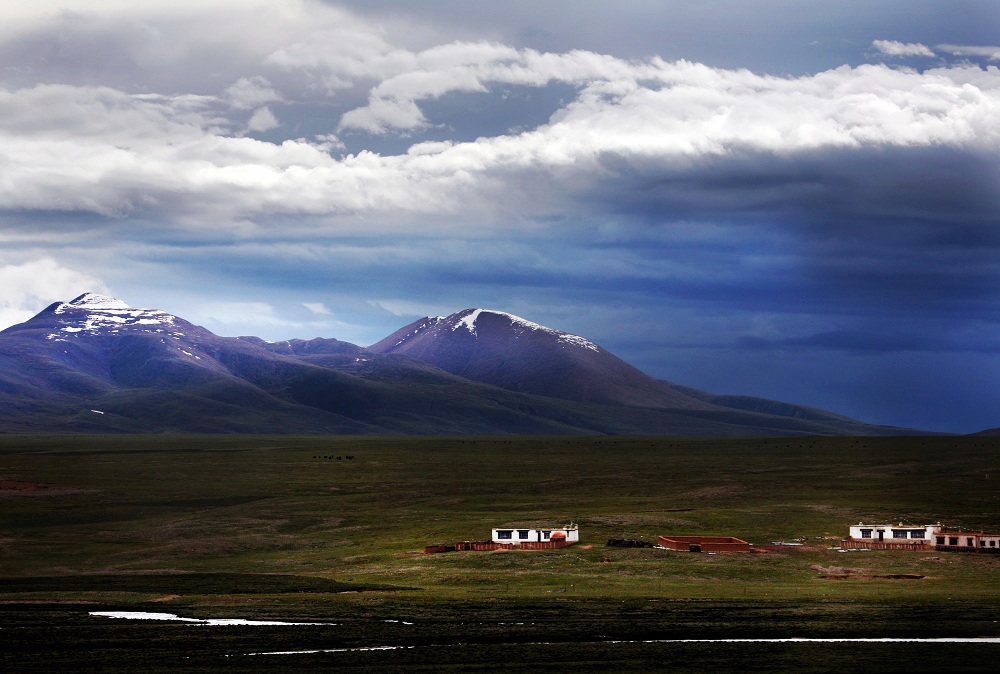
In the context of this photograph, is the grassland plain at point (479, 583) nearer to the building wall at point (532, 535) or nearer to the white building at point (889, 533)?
the building wall at point (532, 535)

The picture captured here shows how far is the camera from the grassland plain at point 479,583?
66.1 m

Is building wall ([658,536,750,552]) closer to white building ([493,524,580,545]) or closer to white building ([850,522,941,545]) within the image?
white building ([493,524,580,545])

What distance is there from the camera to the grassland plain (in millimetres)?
66062

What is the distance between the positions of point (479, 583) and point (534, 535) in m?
20.5

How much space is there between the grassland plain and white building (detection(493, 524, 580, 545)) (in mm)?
2284

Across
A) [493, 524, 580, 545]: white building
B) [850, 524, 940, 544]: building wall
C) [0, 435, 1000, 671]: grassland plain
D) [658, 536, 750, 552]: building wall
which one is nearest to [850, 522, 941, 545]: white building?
[850, 524, 940, 544]: building wall

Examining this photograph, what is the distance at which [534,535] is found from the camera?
112750mm

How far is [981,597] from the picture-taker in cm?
8375

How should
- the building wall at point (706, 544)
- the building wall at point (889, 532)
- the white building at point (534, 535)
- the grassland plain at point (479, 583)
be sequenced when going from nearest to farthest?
the grassland plain at point (479, 583) < the building wall at point (706, 544) < the white building at point (534, 535) < the building wall at point (889, 532)

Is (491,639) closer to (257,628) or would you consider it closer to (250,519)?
(257,628)

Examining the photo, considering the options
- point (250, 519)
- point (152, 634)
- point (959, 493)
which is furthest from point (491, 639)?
point (959, 493)

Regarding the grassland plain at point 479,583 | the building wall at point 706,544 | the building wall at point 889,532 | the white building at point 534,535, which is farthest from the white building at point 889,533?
the white building at point 534,535

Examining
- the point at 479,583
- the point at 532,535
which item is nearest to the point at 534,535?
the point at 532,535

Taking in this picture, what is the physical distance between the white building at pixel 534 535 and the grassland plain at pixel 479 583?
228cm
